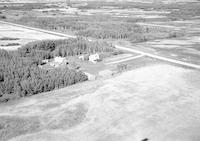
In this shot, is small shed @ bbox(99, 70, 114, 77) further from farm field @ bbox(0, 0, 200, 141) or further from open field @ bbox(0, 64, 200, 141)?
open field @ bbox(0, 64, 200, 141)

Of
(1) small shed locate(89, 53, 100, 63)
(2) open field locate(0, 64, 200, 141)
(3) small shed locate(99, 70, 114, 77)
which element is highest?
(1) small shed locate(89, 53, 100, 63)

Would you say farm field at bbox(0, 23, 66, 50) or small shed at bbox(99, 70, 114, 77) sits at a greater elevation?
farm field at bbox(0, 23, 66, 50)

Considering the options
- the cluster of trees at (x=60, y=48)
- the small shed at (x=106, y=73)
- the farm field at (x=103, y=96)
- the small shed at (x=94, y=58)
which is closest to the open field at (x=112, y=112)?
the farm field at (x=103, y=96)

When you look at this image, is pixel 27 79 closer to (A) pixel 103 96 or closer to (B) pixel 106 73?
(B) pixel 106 73

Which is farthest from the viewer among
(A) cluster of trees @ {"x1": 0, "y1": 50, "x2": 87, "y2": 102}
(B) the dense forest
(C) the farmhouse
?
(C) the farmhouse

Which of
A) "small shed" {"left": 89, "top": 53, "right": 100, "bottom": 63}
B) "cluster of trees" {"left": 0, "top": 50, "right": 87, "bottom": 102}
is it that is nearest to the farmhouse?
"cluster of trees" {"left": 0, "top": 50, "right": 87, "bottom": 102}

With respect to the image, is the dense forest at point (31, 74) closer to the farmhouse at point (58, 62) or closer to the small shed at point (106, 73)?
the farmhouse at point (58, 62)
